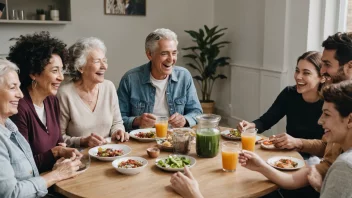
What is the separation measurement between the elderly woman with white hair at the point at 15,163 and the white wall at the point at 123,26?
3020 mm

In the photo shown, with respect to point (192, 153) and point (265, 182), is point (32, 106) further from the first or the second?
point (265, 182)

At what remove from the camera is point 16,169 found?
157 cm

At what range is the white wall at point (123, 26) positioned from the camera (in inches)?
182

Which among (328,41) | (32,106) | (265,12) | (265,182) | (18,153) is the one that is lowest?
(265,182)

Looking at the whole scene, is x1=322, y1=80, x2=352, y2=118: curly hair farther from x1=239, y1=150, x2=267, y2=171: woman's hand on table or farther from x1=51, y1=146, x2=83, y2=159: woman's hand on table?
x1=51, y1=146, x2=83, y2=159: woman's hand on table

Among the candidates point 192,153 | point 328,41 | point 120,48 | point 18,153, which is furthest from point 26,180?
point 120,48

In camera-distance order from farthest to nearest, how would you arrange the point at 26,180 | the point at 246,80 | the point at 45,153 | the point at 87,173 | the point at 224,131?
the point at 246,80
the point at 224,131
the point at 45,153
the point at 87,173
the point at 26,180

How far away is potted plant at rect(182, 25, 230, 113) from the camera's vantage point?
518 centimetres

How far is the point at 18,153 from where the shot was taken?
5.24 feet

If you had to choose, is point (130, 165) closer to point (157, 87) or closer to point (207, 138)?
point (207, 138)

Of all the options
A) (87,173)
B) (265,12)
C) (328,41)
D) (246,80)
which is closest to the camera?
(87,173)

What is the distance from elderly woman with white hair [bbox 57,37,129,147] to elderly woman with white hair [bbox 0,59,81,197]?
23.9 inches

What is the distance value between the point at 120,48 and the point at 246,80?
71.0 inches

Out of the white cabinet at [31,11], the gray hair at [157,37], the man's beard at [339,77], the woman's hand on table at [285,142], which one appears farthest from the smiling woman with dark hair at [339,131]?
the white cabinet at [31,11]
